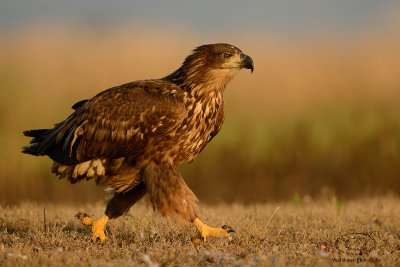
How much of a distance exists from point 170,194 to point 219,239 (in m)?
0.71

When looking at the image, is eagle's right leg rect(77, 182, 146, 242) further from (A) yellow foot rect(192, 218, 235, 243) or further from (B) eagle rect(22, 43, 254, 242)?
(A) yellow foot rect(192, 218, 235, 243)

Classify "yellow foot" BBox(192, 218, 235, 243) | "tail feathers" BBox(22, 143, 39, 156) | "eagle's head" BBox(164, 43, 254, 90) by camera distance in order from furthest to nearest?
1. "tail feathers" BBox(22, 143, 39, 156)
2. "eagle's head" BBox(164, 43, 254, 90)
3. "yellow foot" BBox(192, 218, 235, 243)

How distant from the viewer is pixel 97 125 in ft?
22.4

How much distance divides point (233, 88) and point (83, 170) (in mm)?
10036

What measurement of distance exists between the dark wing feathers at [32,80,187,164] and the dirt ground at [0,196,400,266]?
906mm

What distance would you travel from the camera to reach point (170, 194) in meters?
6.52

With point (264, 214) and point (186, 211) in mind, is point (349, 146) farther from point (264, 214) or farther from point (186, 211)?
point (186, 211)

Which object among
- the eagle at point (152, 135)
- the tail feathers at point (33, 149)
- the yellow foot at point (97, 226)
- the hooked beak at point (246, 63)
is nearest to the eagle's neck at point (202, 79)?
the eagle at point (152, 135)

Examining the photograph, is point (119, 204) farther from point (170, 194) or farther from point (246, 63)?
point (246, 63)

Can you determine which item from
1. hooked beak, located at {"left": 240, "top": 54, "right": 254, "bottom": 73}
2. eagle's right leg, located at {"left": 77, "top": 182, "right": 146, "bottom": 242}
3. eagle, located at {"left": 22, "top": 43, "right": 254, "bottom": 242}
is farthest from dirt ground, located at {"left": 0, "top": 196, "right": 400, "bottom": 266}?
hooked beak, located at {"left": 240, "top": 54, "right": 254, "bottom": 73}

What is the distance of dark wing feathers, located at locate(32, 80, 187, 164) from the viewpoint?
21.5 feet

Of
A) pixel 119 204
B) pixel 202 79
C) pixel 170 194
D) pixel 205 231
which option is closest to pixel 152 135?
pixel 170 194

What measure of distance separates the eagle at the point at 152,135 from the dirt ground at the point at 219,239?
0.39 m

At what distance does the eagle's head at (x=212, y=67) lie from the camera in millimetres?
6891
